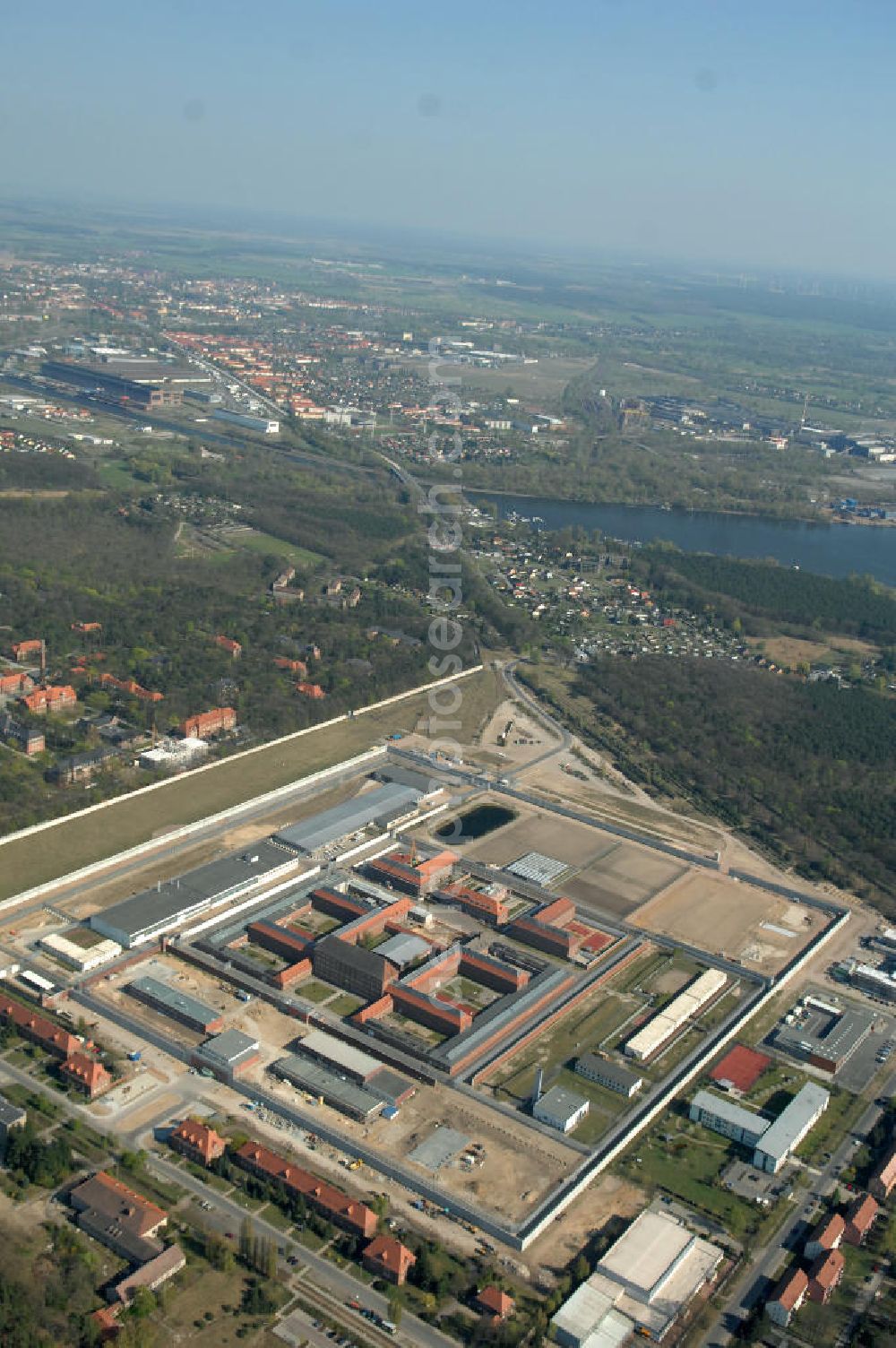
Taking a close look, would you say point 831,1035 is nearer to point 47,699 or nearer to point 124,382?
point 47,699

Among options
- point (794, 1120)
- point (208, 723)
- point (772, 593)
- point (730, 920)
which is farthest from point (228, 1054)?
point (772, 593)

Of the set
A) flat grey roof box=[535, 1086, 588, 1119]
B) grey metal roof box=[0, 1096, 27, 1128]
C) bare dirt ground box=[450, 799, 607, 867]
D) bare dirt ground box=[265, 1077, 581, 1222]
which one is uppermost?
bare dirt ground box=[450, 799, 607, 867]

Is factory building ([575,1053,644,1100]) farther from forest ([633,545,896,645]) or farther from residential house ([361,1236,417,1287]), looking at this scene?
forest ([633,545,896,645])

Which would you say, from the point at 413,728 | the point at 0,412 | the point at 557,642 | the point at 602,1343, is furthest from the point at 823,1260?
the point at 0,412

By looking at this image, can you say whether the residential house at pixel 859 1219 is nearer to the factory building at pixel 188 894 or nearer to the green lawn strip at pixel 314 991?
the green lawn strip at pixel 314 991

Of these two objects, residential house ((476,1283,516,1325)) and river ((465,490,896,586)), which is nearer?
residential house ((476,1283,516,1325))

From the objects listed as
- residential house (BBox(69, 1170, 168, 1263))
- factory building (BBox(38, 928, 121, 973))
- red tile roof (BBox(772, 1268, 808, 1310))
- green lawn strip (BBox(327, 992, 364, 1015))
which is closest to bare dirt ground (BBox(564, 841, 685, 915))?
green lawn strip (BBox(327, 992, 364, 1015))
